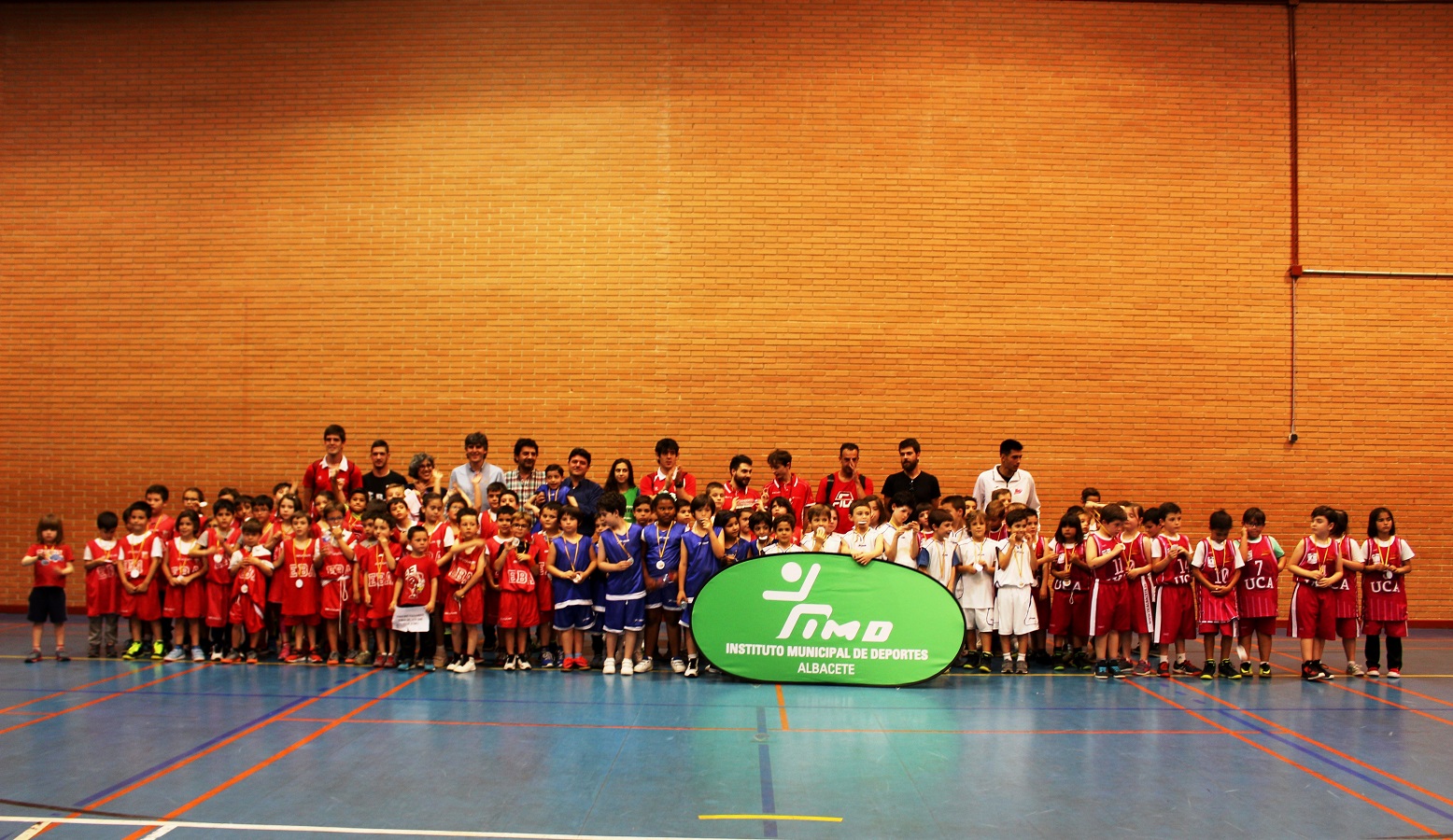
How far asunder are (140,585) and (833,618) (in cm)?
706

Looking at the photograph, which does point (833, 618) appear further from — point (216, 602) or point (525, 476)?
point (216, 602)

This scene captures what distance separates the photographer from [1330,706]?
7.93m

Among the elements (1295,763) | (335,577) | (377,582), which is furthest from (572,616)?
(1295,763)

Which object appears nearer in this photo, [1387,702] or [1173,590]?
[1387,702]

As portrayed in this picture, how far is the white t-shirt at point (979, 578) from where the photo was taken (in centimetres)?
→ 931

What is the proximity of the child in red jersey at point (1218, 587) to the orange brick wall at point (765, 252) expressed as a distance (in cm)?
310

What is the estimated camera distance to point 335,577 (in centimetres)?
950

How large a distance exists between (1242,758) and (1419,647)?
661cm

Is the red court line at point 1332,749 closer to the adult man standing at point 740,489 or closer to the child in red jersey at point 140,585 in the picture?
the adult man standing at point 740,489

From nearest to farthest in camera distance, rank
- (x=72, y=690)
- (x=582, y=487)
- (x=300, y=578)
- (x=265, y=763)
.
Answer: (x=265, y=763)
(x=72, y=690)
(x=300, y=578)
(x=582, y=487)

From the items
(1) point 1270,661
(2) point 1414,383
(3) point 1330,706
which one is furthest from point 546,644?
(2) point 1414,383

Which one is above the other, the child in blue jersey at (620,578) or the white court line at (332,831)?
the child in blue jersey at (620,578)

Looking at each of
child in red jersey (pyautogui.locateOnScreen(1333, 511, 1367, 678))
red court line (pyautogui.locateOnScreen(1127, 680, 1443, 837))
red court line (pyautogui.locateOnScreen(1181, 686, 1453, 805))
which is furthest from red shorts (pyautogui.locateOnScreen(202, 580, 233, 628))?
child in red jersey (pyautogui.locateOnScreen(1333, 511, 1367, 678))

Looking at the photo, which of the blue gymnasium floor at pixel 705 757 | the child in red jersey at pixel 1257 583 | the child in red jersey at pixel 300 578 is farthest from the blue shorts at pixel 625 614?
the child in red jersey at pixel 1257 583
